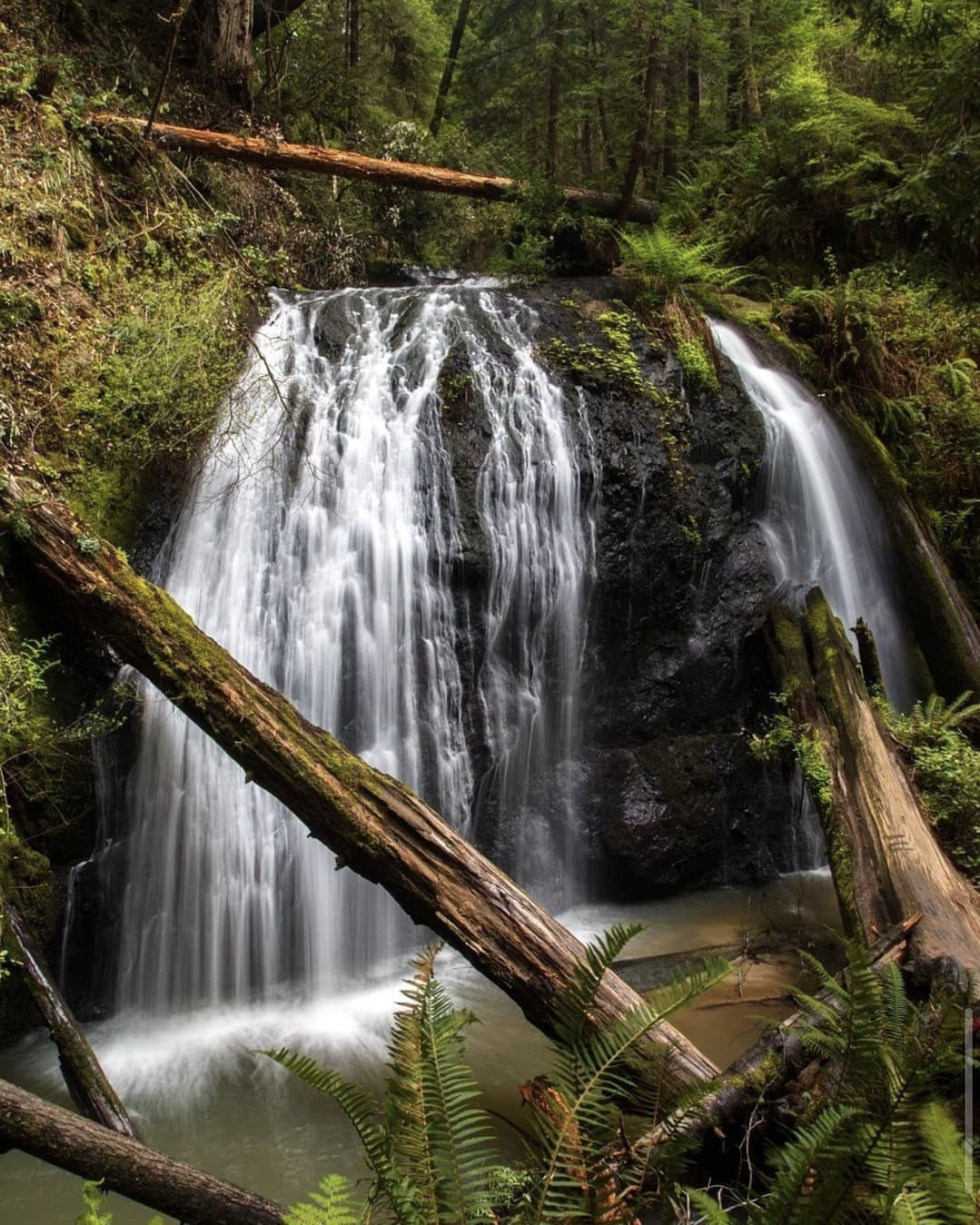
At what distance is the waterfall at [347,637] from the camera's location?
18.1ft

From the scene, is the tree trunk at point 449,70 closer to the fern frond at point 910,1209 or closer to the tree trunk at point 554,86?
the tree trunk at point 554,86

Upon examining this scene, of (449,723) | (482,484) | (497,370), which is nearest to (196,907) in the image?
(449,723)

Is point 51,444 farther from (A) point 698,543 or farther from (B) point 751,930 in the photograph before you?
(B) point 751,930

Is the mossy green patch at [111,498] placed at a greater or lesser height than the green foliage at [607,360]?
lesser

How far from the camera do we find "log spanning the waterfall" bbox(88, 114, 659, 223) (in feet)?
29.3

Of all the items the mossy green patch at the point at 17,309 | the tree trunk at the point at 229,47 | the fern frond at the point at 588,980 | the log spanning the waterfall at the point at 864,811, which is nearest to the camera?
the fern frond at the point at 588,980

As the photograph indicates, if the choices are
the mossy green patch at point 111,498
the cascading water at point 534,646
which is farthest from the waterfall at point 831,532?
the mossy green patch at point 111,498

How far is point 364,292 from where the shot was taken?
9180 millimetres

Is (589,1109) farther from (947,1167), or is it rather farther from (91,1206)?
(91,1206)

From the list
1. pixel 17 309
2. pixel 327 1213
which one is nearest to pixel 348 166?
pixel 17 309

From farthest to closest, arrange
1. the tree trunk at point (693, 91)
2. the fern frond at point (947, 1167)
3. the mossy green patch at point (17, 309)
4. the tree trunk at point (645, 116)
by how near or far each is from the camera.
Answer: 1. the tree trunk at point (693, 91)
2. the tree trunk at point (645, 116)
3. the mossy green patch at point (17, 309)
4. the fern frond at point (947, 1167)

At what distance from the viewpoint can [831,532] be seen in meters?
8.27

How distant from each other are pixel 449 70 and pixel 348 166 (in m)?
9.58

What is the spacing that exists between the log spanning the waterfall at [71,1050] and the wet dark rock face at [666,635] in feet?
11.9
